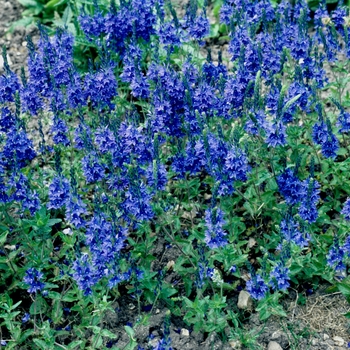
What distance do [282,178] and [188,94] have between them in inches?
37.5

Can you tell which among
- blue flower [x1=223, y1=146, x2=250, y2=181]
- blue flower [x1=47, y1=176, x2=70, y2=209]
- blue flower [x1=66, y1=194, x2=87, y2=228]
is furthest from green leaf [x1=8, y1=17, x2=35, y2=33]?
blue flower [x1=223, y1=146, x2=250, y2=181]

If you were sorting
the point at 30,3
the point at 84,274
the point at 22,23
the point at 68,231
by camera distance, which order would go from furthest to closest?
the point at 30,3
the point at 22,23
the point at 68,231
the point at 84,274

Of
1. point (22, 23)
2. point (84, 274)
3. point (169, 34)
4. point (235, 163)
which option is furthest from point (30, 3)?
point (84, 274)

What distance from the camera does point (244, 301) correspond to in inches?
212

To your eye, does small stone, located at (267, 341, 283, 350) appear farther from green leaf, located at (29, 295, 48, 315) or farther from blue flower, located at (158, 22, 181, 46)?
blue flower, located at (158, 22, 181, 46)

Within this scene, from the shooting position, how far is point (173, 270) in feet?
18.7

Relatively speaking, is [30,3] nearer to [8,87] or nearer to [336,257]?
[8,87]

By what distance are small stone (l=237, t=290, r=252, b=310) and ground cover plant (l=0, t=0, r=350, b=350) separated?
6 centimetres

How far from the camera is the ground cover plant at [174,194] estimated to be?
493 cm

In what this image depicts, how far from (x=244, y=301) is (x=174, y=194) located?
1.32 metres

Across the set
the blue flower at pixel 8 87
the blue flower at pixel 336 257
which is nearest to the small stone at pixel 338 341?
the blue flower at pixel 336 257

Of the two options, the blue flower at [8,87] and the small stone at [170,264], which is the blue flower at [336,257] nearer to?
the small stone at [170,264]

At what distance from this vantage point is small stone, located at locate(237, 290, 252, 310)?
5.39 meters

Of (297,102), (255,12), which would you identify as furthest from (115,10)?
(297,102)
